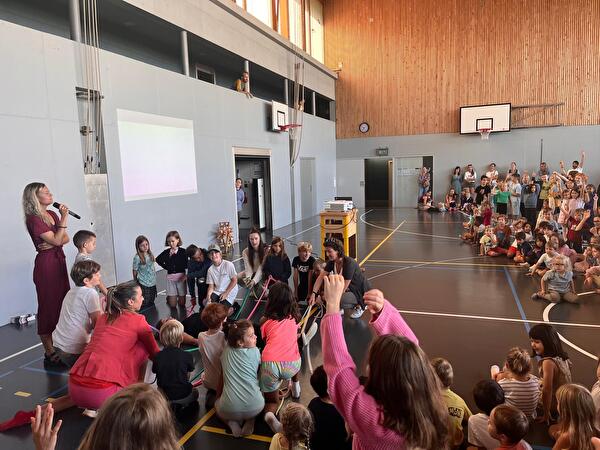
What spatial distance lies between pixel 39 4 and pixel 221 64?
549 cm

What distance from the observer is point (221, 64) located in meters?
12.9

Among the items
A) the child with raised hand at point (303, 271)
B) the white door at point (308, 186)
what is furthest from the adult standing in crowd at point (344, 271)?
the white door at point (308, 186)

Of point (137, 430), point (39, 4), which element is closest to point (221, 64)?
point (39, 4)

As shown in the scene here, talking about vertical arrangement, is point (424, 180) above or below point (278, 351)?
above

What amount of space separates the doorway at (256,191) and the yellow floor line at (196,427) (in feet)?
32.1

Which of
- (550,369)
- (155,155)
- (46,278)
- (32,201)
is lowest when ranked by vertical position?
(550,369)

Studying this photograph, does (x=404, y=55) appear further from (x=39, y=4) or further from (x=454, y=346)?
(x=454, y=346)

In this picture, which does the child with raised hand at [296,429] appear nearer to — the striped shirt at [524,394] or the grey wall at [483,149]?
the striped shirt at [524,394]

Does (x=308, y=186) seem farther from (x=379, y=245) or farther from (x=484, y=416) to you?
(x=484, y=416)

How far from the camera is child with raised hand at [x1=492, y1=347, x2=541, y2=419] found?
310cm

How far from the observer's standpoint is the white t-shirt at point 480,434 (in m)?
2.69

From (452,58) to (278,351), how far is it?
17.4 metres

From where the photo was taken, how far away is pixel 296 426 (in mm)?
2303

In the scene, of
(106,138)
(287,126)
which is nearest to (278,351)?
(106,138)
